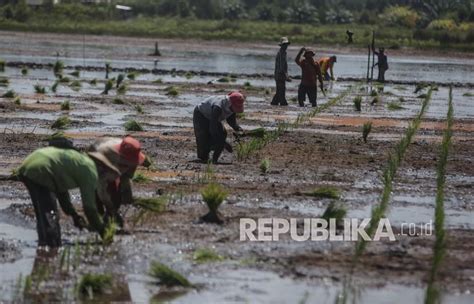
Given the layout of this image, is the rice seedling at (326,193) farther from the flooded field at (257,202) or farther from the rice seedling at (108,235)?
the rice seedling at (108,235)

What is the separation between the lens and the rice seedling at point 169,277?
9664mm

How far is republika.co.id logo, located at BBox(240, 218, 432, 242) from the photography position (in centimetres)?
1156

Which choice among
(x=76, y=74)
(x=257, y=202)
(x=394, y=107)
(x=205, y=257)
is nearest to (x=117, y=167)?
(x=205, y=257)

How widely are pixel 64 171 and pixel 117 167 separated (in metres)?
0.72

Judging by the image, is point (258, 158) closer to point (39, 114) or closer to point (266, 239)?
point (266, 239)

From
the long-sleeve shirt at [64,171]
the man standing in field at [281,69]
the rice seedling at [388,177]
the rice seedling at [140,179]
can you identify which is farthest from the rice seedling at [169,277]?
the man standing in field at [281,69]

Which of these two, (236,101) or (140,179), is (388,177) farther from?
(140,179)

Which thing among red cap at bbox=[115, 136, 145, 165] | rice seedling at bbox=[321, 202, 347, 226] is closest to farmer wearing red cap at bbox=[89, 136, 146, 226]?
red cap at bbox=[115, 136, 145, 165]

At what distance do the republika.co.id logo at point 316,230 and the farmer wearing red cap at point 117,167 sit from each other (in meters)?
1.17

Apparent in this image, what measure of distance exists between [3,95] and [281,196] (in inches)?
605

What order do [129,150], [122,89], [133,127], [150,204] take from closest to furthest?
[129,150] → [150,204] → [133,127] → [122,89]

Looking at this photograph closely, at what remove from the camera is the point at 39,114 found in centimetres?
2397

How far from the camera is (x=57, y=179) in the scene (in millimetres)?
10352

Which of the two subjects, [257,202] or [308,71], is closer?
[257,202]
